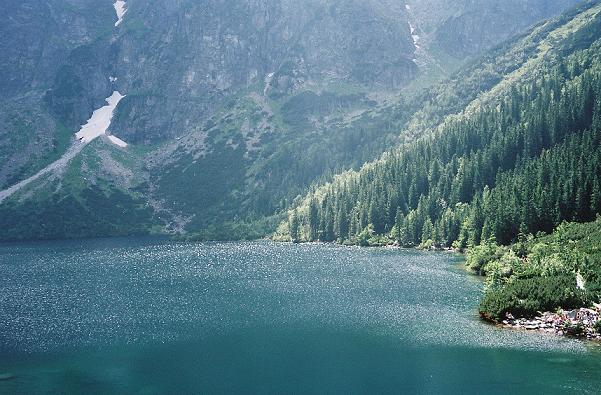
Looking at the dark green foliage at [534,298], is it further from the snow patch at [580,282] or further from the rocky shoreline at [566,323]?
the rocky shoreline at [566,323]

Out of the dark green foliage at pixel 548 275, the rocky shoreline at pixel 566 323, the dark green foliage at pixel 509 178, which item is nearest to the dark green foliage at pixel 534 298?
the dark green foliage at pixel 548 275

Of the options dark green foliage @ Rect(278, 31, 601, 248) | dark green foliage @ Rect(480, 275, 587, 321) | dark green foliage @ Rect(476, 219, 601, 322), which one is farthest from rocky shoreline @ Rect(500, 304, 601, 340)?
dark green foliage @ Rect(278, 31, 601, 248)

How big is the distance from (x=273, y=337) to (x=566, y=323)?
3512 centimetres

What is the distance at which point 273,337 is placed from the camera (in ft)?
228

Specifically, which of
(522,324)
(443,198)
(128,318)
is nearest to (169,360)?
(128,318)

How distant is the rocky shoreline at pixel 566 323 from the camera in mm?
64125

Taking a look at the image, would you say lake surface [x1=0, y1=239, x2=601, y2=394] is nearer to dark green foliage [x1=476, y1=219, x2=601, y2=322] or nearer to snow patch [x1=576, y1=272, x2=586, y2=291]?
dark green foliage [x1=476, y1=219, x2=601, y2=322]

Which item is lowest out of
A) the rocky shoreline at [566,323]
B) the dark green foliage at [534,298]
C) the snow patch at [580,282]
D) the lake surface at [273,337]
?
the lake surface at [273,337]

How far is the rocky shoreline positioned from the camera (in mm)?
64125

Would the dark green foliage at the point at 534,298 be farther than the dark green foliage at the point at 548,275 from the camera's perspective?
No

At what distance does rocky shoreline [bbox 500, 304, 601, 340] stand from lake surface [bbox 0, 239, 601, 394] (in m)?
2.69

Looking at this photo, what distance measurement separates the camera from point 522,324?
70000 millimetres

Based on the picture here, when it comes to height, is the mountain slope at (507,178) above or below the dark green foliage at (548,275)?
above

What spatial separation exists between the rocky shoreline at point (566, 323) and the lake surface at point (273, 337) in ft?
8.83
